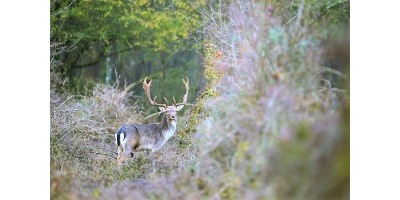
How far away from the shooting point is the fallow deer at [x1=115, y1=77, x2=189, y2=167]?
8164mm

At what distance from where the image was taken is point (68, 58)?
36.3 ft

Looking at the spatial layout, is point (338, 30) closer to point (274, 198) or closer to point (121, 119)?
point (274, 198)

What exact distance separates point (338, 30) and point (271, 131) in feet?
3.50

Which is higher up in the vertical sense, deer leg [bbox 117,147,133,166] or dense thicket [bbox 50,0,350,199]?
dense thicket [bbox 50,0,350,199]

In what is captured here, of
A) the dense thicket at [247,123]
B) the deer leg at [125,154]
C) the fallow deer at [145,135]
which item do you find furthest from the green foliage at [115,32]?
the deer leg at [125,154]

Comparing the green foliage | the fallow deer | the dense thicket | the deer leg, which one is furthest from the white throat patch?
the green foliage

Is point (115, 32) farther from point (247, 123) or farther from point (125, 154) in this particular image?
point (247, 123)

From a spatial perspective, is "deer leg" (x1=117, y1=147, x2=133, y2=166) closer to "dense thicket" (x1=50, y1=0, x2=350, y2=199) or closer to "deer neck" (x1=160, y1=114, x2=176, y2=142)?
"dense thicket" (x1=50, y1=0, x2=350, y2=199)

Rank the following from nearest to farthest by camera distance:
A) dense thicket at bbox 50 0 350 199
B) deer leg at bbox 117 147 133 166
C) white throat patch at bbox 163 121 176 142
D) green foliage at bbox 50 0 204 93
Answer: dense thicket at bbox 50 0 350 199, deer leg at bbox 117 147 133 166, white throat patch at bbox 163 121 176 142, green foliage at bbox 50 0 204 93

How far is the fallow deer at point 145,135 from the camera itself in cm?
816

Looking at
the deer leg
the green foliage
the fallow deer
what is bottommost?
the deer leg

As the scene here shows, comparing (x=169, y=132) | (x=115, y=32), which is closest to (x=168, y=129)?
(x=169, y=132)

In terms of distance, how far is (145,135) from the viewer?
8.23m

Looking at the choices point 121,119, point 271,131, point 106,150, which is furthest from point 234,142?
point 121,119
